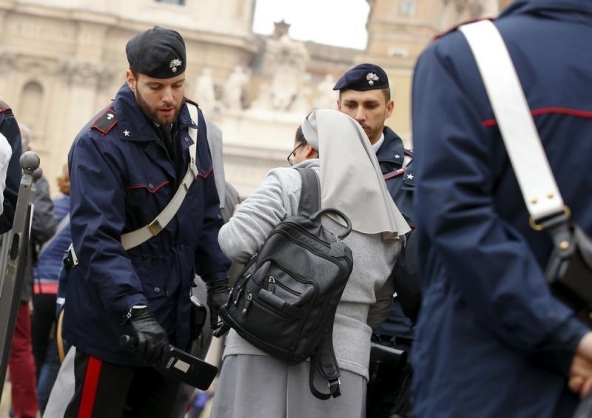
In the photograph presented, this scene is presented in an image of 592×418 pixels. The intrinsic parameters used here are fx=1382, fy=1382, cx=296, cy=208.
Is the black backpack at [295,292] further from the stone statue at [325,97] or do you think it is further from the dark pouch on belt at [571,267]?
the stone statue at [325,97]

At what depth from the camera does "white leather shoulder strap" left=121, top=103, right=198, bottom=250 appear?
16.2ft

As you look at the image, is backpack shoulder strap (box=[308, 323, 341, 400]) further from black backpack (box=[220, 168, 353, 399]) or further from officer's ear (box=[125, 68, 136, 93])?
officer's ear (box=[125, 68, 136, 93])

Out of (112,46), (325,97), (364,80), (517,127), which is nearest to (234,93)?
(325,97)

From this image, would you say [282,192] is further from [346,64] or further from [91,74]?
[346,64]

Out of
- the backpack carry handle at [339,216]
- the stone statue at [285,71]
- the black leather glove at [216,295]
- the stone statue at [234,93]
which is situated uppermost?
the backpack carry handle at [339,216]

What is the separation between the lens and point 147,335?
15.2ft

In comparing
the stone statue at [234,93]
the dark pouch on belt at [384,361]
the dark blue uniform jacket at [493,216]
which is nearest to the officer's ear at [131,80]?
the dark pouch on belt at [384,361]

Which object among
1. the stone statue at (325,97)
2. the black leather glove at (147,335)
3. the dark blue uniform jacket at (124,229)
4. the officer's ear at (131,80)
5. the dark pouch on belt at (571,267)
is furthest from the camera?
the stone statue at (325,97)

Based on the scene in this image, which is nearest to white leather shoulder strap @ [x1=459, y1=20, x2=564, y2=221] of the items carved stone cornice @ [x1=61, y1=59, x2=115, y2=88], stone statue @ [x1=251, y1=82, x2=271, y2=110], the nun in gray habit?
the nun in gray habit

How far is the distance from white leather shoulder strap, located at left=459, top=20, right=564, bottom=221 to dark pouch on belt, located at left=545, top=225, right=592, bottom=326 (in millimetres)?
57

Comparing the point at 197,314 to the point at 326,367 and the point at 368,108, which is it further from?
the point at 368,108

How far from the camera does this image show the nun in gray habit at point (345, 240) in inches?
178

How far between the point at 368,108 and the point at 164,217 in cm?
138

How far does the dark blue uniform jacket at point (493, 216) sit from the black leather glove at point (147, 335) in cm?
187
